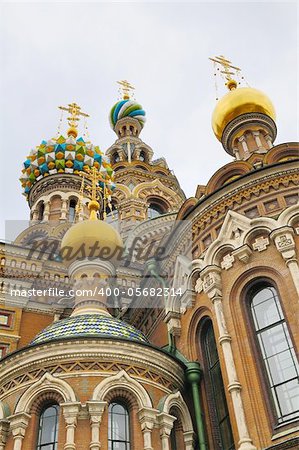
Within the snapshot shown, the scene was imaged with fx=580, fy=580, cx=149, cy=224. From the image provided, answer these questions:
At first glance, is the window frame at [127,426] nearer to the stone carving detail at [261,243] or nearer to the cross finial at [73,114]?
the stone carving detail at [261,243]

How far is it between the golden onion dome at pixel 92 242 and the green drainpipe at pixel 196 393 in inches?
119

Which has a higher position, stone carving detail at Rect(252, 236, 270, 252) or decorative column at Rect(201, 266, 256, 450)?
stone carving detail at Rect(252, 236, 270, 252)

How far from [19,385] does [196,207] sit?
12.9 ft

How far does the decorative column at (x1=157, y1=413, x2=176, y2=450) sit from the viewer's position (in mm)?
7121

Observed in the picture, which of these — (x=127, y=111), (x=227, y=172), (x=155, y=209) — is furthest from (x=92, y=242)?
(x=127, y=111)

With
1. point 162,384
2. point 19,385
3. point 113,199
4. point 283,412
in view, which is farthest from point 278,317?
point 113,199

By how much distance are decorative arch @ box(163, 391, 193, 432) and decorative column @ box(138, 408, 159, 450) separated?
28 cm

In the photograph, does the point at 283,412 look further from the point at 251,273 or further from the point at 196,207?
the point at 196,207

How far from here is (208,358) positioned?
848cm

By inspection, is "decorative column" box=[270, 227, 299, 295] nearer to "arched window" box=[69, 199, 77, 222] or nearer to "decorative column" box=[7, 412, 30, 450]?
"decorative column" box=[7, 412, 30, 450]

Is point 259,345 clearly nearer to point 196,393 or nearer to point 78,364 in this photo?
point 196,393

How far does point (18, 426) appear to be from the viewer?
7.11 metres

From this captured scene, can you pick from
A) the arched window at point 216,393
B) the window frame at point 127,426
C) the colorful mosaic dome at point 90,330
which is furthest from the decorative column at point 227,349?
the window frame at point 127,426

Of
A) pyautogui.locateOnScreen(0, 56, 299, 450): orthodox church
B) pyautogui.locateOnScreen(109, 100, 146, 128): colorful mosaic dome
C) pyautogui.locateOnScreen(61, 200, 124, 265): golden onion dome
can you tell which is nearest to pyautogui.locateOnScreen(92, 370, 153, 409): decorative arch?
pyautogui.locateOnScreen(0, 56, 299, 450): orthodox church
